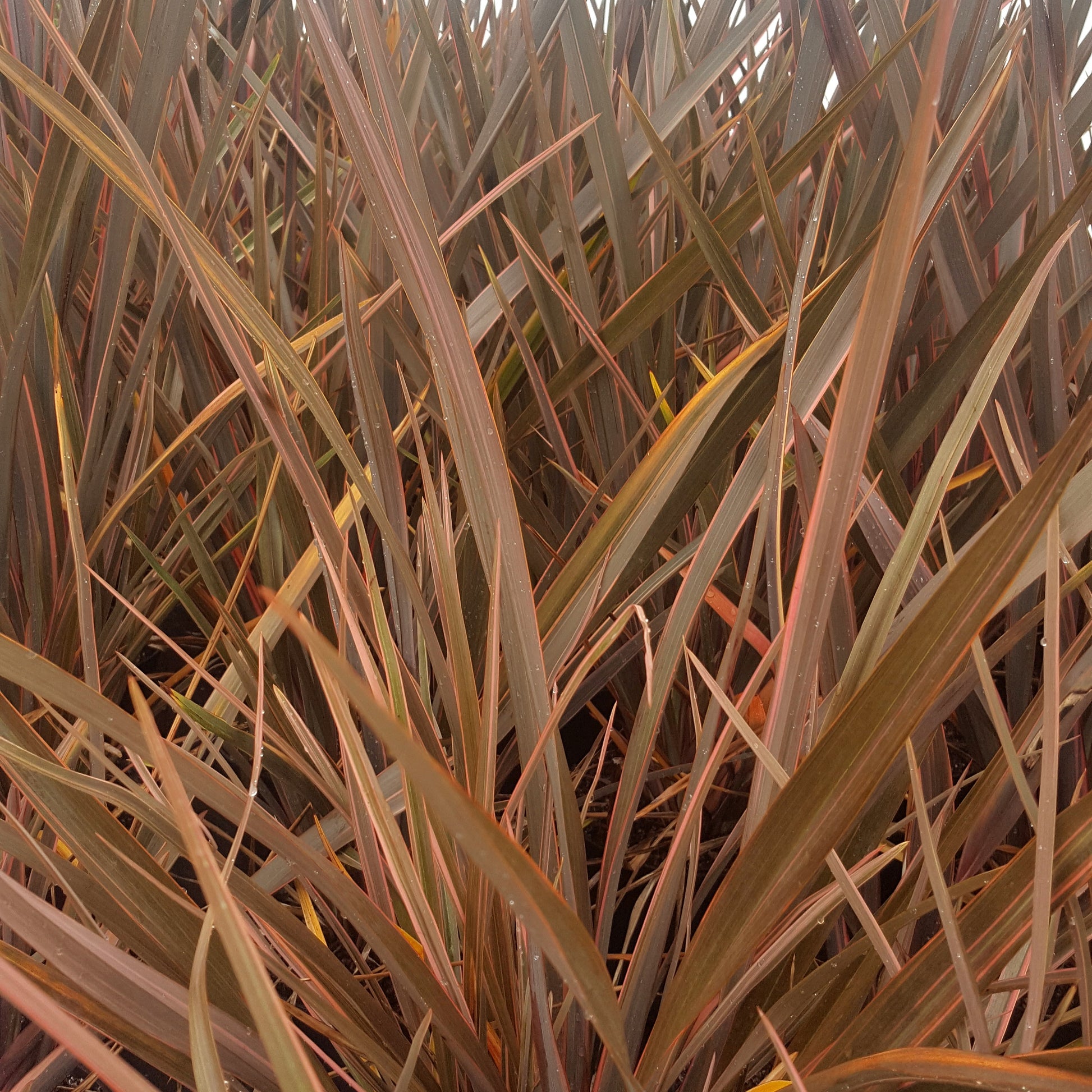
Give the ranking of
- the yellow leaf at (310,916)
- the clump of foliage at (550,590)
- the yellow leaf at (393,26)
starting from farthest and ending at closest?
the yellow leaf at (393,26)
the yellow leaf at (310,916)
the clump of foliage at (550,590)

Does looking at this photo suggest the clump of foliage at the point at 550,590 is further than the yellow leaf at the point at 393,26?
No

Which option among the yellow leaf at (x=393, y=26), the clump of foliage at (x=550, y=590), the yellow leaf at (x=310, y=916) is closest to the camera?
the clump of foliage at (x=550, y=590)

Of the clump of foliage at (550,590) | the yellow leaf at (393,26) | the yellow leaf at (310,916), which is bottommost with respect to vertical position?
the yellow leaf at (310,916)

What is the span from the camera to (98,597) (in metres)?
0.42

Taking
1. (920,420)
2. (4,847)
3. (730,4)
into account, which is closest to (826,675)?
(920,420)

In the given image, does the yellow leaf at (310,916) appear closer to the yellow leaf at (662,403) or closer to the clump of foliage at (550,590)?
the clump of foliage at (550,590)

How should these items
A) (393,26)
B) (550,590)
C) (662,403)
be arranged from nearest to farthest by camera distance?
(550,590) → (662,403) → (393,26)

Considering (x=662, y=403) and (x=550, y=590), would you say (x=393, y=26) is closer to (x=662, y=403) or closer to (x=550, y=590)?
(x=662, y=403)

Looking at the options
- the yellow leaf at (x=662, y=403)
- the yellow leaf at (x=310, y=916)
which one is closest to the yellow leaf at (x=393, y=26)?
the yellow leaf at (x=662, y=403)

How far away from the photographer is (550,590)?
0.29 metres

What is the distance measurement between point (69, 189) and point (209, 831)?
0.26 meters

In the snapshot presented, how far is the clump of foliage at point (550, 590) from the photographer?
0.19 metres

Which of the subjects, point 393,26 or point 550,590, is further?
point 393,26

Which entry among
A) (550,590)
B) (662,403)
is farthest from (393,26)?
(550,590)
